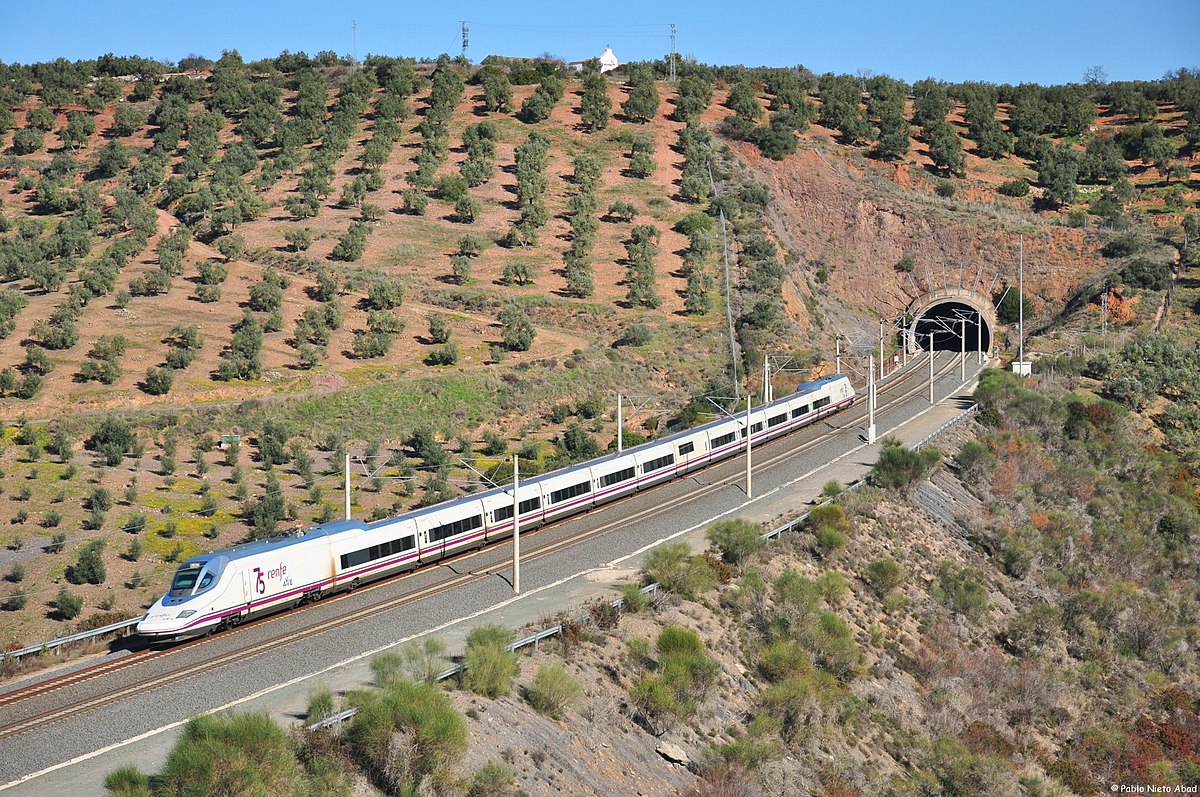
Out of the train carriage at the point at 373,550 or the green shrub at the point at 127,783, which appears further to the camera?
the train carriage at the point at 373,550

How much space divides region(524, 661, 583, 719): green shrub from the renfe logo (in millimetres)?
9688

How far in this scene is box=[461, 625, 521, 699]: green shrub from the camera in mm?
26203

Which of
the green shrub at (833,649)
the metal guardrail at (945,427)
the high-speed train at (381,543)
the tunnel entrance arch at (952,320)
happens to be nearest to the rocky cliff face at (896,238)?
the tunnel entrance arch at (952,320)

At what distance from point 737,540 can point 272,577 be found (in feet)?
48.9

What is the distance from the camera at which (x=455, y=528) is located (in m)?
39.9

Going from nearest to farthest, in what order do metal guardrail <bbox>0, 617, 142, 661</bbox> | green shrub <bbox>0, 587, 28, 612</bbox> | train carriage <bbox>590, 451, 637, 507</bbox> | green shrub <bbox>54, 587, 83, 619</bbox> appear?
metal guardrail <bbox>0, 617, 142, 661</bbox> → green shrub <bbox>54, 587, 83, 619</bbox> → green shrub <bbox>0, 587, 28, 612</bbox> → train carriage <bbox>590, 451, 637, 507</bbox>

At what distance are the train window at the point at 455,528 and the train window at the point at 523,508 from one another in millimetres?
1040

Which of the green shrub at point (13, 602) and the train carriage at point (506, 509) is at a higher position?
the train carriage at point (506, 509)

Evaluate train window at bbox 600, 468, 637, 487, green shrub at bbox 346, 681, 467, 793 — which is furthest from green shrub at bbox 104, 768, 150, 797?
train window at bbox 600, 468, 637, 487

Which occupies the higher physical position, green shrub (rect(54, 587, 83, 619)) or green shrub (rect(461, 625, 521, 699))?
green shrub (rect(461, 625, 521, 699))

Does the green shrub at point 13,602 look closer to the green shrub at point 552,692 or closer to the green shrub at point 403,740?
the green shrub at point 552,692

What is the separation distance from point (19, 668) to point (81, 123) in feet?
346

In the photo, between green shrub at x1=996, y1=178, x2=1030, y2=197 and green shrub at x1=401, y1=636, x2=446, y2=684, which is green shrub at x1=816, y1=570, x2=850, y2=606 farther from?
green shrub at x1=996, y1=178, x2=1030, y2=197

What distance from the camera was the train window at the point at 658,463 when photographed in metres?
50.5
